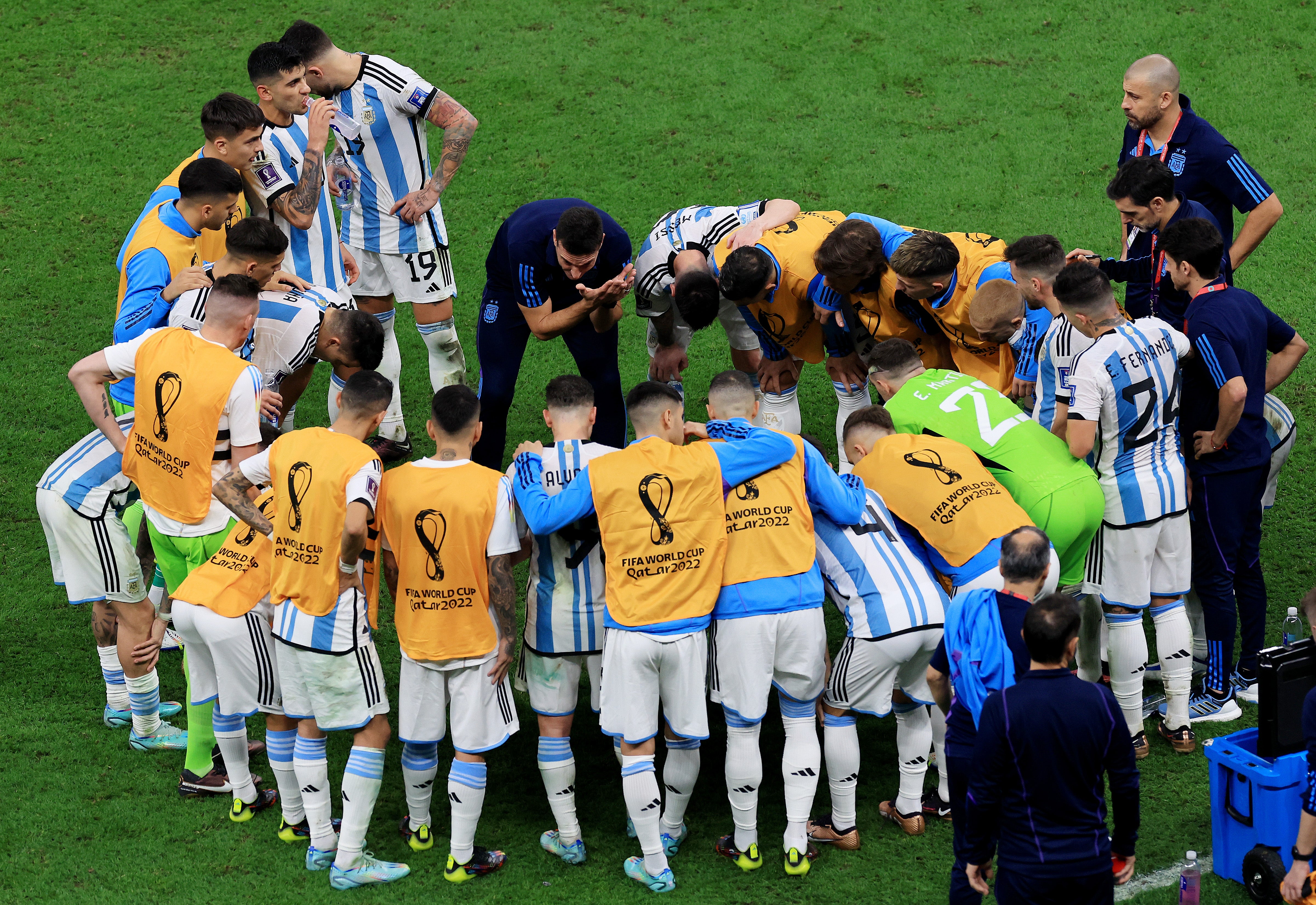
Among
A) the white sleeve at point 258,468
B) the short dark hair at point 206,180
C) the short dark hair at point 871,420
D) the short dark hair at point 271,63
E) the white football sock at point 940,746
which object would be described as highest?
the short dark hair at point 271,63

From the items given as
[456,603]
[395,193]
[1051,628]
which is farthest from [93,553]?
[1051,628]

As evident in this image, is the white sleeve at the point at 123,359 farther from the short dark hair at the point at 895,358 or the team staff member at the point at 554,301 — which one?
the short dark hair at the point at 895,358

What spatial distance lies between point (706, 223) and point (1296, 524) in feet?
11.3

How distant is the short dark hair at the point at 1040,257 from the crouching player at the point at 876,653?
4.72 ft

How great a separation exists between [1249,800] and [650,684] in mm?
2063

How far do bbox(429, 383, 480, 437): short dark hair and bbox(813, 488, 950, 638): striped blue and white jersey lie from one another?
1.33 metres

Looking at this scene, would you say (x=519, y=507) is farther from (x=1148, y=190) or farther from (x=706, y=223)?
(x=1148, y=190)

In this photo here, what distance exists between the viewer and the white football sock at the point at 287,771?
493 centimetres

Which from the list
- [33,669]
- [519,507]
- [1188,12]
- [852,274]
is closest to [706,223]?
[852,274]

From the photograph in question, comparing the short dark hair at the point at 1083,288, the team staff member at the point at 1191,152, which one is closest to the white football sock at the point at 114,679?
the short dark hair at the point at 1083,288

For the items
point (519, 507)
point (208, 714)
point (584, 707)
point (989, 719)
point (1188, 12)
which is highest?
point (1188, 12)

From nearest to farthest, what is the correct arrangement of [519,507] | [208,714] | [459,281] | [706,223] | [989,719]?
[989,719] → [519,507] → [208,714] → [706,223] → [459,281]

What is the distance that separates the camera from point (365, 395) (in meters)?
4.86

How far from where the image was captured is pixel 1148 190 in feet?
19.0
